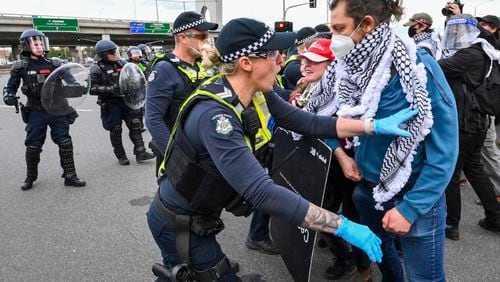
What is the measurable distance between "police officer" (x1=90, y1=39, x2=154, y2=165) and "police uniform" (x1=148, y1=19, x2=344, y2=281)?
4334 mm

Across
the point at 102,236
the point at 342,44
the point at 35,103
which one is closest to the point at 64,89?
Result: the point at 35,103

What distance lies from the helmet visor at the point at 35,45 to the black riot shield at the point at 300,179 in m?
3.80

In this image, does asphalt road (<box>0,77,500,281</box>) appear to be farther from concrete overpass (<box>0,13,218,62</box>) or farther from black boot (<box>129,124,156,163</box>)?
concrete overpass (<box>0,13,218,62</box>)

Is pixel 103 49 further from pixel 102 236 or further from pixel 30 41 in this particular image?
pixel 102 236

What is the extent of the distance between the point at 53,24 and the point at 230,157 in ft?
161

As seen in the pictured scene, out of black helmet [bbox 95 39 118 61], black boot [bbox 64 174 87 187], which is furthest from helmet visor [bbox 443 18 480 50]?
black helmet [bbox 95 39 118 61]

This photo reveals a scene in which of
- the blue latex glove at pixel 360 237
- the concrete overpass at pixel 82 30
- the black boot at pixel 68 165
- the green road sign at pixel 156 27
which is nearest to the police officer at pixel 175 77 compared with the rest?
the blue latex glove at pixel 360 237

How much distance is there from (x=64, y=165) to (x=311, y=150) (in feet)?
13.4

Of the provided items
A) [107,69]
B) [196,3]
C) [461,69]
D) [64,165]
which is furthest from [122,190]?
[196,3]

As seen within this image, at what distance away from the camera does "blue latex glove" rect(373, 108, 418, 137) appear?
1.57 metres

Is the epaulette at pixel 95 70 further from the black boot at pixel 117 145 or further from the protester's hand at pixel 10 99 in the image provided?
the protester's hand at pixel 10 99

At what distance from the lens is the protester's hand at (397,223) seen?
166 cm

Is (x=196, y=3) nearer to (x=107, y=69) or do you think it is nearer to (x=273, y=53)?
(x=107, y=69)

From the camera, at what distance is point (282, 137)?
2463 millimetres
